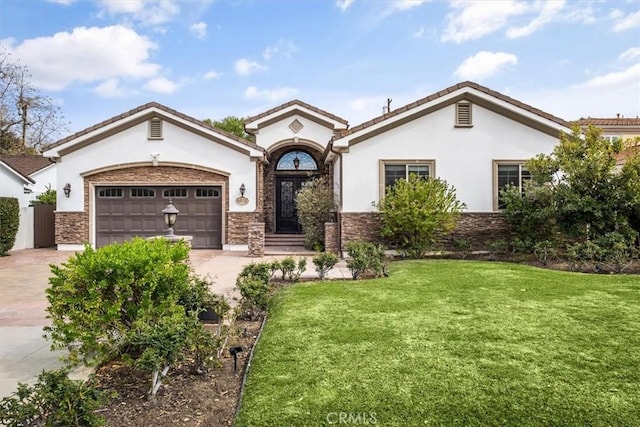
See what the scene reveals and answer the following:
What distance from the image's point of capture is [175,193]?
1741cm

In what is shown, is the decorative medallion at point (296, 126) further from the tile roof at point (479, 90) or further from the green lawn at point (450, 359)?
the green lawn at point (450, 359)

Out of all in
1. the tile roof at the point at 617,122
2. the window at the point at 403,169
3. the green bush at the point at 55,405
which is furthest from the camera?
the tile roof at the point at 617,122

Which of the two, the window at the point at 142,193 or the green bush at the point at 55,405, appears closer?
the green bush at the point at 55,405

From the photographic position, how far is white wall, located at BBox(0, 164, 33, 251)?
18.0 meters

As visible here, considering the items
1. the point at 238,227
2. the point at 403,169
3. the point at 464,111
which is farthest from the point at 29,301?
the point at 464,111

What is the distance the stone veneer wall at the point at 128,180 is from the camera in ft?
56.2

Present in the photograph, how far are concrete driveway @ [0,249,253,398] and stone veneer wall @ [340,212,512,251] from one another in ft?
11.8

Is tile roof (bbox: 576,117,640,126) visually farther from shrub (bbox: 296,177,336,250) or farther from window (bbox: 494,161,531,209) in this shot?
shrub (bbox: 296,177,336,250)

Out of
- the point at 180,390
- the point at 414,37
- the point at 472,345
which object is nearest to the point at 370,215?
the point at 414,37

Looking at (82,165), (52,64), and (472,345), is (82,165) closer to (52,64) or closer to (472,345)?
(52,64)

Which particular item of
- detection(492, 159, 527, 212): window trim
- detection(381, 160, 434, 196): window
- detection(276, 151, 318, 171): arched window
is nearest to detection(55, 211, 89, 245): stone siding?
detection(276, 151, 318, 171): arched window

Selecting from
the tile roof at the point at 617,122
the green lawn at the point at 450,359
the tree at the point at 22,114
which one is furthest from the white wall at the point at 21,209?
the tile roof at the point at 617,122

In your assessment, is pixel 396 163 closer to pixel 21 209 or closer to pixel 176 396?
pixel 176 396

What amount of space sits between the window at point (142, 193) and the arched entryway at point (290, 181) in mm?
5588
